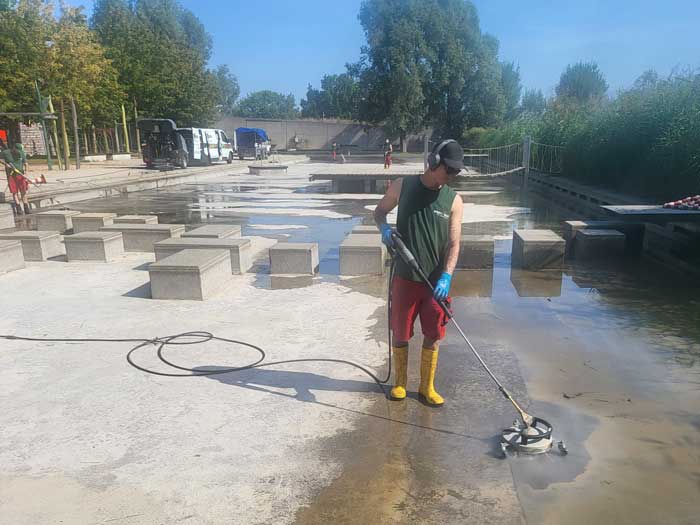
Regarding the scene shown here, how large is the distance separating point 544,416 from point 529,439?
0.47 meters

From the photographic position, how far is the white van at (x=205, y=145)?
97.7 ft

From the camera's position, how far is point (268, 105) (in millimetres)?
132875

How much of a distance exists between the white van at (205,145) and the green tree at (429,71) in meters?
19.0

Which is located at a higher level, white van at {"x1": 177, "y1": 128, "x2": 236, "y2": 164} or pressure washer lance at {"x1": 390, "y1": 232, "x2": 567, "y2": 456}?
white van at {"x1": 177, "y1": 128, "x2": 236, "y2": 164}

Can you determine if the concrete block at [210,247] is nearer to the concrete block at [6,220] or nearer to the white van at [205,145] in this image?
the concrete block at [6,220]

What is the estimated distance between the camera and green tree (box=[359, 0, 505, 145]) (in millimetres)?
46781

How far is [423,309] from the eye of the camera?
361 centimetres

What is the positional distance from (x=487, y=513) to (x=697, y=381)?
2.47 metres

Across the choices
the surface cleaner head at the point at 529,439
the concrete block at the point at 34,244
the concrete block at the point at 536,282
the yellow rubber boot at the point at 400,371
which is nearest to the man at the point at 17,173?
the concrete block at the point at 34,244

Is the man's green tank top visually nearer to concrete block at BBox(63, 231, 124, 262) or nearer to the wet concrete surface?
the wet concrete surface

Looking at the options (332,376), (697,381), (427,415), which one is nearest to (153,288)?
(332,376)

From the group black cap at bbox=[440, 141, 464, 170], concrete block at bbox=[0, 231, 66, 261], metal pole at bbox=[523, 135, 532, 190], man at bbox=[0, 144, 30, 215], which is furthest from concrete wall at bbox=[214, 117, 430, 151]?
black cap at bbox=[440, 141, 464, 170]

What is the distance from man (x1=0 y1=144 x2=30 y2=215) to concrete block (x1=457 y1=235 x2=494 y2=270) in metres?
10.7

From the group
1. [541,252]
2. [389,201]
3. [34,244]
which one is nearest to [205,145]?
[34,244]
